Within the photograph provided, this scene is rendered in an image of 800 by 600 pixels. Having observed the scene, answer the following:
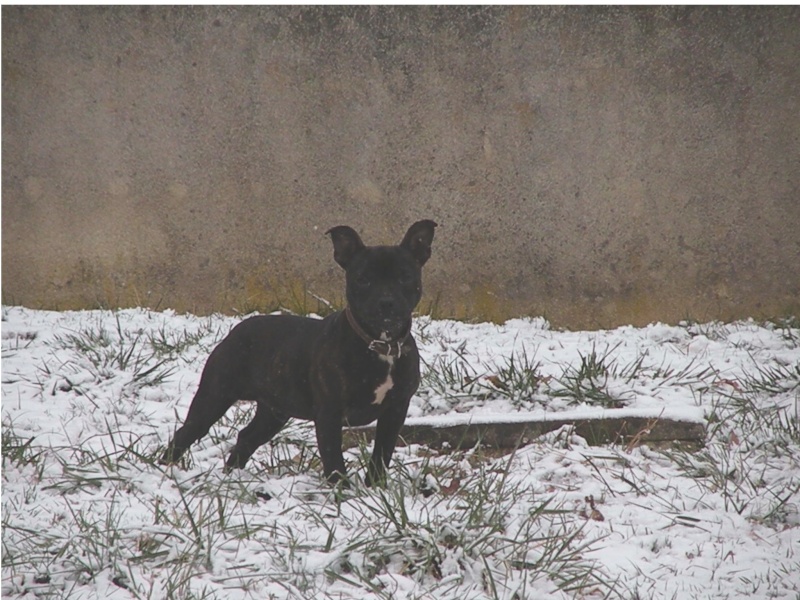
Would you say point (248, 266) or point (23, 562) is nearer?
point (23, 562)

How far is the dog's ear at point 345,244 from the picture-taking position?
376 cm

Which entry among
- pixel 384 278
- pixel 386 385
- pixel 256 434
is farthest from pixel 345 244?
pixel 256 434

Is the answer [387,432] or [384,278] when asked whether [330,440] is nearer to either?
[387,432]

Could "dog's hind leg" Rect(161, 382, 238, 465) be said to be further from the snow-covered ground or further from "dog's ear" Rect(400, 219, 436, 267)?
"dog's ear" Rect(400, 219, 436, 267)

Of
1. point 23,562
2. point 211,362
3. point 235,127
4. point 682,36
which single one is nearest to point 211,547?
point 23,562

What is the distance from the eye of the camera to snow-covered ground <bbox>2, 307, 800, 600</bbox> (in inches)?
112

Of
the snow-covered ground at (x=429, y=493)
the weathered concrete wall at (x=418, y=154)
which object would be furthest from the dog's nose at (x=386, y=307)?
the weathered concrete wall at (x=418, y=154)

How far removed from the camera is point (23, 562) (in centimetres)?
282

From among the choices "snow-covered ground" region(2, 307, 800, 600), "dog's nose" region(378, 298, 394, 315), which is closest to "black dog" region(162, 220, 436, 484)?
"dog's nose" region(378, 298, 394, 315)

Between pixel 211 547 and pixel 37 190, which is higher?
pixel 37 190

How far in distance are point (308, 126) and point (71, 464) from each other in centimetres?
357

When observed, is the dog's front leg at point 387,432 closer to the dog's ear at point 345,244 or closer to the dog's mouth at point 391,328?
the dog's mouth at point 391,328

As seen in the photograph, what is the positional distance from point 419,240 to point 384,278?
28cm

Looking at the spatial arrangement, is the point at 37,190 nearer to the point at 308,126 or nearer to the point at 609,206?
the point at 308,126
